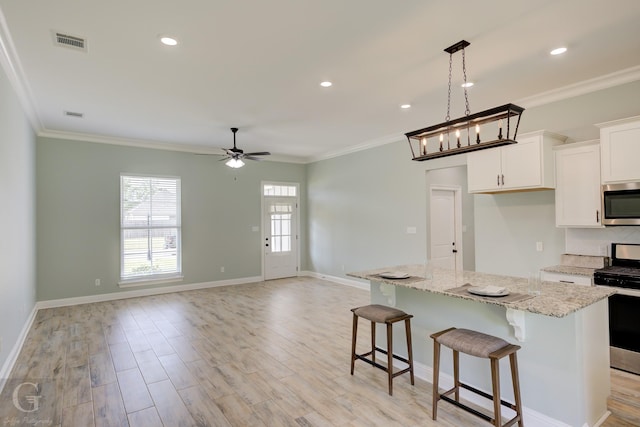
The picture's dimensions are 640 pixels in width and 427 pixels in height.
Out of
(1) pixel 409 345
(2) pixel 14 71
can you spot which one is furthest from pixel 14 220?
(1) pixel 409 345

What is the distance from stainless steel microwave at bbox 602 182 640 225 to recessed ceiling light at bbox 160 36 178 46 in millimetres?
4330

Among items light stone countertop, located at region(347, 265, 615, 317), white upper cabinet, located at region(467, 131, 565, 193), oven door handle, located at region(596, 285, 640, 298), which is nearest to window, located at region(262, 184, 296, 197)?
white upper cabinet, located at region(467, 131, 565, 193)

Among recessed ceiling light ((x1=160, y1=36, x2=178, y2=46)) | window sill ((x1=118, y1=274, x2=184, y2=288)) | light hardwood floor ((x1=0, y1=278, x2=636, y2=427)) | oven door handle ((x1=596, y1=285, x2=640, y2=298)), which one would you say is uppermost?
recessed ceiling light ((x1=160, y1=36, x2=178, y2=46))

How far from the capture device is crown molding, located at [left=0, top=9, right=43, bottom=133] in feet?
9.11

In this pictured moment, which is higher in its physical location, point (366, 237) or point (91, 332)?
point (366, 237)

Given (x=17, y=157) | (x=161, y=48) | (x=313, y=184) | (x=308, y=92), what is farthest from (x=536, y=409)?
(x=313, y=184)

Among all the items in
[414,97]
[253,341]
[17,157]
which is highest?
[414,97]

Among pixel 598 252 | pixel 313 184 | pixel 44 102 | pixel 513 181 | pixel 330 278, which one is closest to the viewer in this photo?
pixel 598 252

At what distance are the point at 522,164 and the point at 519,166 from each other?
39 mm

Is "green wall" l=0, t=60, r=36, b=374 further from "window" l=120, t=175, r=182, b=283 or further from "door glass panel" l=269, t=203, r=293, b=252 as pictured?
"door glass panel" l=269, t=203, r=293, b=252

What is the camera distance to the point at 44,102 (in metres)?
4.37

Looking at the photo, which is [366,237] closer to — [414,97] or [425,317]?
[414,97]

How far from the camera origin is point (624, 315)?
124 inches

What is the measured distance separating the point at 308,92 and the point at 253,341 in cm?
309
